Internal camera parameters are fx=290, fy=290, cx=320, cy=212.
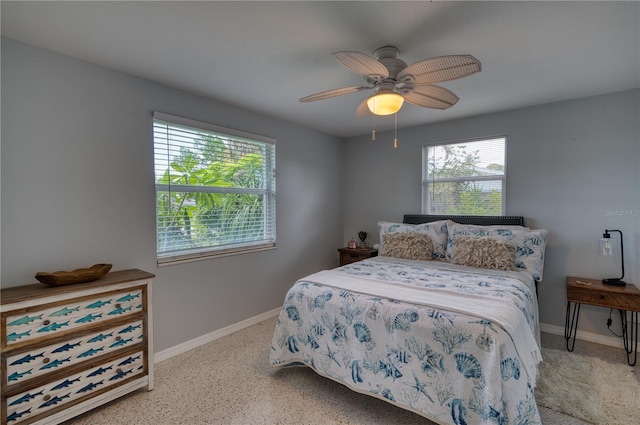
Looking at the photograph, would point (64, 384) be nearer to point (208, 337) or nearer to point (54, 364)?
point (54, 364)

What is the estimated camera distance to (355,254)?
4.00m

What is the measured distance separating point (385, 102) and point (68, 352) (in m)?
2.53

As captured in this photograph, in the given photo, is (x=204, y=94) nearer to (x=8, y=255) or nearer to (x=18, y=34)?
(x=18, y=34)

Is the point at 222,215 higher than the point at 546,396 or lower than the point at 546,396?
higher

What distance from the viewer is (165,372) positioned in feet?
7.68

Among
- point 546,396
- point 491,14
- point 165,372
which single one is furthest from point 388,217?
point 165,372

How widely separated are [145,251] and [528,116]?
4031mm

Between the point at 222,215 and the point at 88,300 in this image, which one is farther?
the point at 222,215

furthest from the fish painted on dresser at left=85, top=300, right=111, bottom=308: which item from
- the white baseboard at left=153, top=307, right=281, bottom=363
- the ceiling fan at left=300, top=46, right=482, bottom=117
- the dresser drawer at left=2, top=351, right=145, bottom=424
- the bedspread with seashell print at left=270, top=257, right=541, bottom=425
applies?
the ceiling fan at left=300, top=46, right=482, bottom=117

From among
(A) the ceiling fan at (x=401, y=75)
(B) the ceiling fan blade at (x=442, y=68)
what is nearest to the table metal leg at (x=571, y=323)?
(A) the ceiling fan at (x=401, y=75)

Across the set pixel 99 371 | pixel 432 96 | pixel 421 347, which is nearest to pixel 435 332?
pixel 421 347

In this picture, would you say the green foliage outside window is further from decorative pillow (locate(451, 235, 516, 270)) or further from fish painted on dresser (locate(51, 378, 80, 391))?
decorative pillow (locate(451, 235, 516, 270))

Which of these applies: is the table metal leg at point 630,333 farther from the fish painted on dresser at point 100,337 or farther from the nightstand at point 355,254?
the fish painted on dresser at point 100,337

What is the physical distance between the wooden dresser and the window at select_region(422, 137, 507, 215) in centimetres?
331
